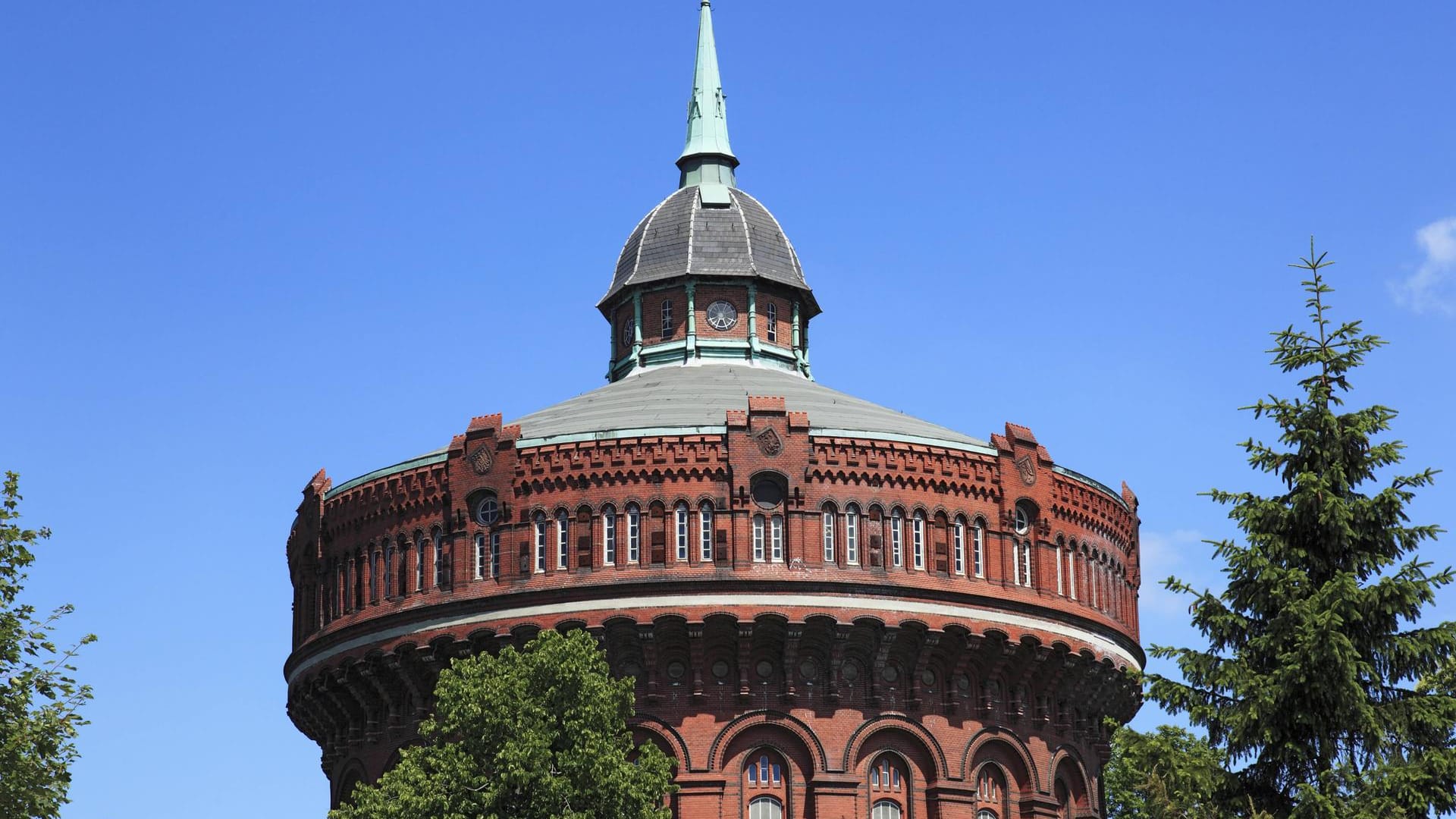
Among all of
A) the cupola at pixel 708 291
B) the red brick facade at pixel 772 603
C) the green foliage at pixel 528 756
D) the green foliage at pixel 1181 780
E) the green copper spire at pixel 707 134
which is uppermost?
the green copper spire at pixel 707 134

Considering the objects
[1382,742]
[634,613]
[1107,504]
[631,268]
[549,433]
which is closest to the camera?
[1382,742]

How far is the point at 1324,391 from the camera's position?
4112 cm

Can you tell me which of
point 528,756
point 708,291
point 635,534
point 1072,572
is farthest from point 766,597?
point 708,291

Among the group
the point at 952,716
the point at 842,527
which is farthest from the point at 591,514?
the point at 952,716

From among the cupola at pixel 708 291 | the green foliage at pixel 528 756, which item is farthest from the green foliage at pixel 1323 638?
the cupola at pixel 708 291

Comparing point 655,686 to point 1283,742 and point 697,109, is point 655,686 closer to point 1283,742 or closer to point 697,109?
point 1283,742

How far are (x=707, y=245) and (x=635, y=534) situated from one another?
18755 millimetres

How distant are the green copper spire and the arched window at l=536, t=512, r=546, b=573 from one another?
22494mm

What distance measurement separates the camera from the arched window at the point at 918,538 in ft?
204

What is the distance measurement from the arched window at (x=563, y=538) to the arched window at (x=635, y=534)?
1.76 m

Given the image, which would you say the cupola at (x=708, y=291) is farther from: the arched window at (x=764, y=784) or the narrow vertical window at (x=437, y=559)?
the arched window at (x=764, y=784)

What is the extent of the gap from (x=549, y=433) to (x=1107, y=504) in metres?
17.9

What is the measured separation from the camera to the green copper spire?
268 ft

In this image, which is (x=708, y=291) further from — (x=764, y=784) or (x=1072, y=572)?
(x=764, y=784)
